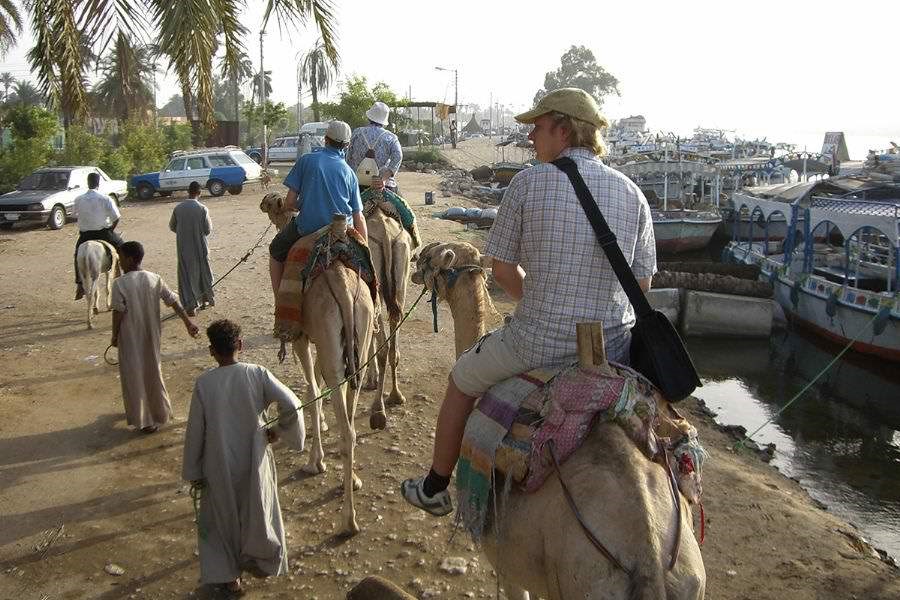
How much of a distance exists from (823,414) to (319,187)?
36.9 ft

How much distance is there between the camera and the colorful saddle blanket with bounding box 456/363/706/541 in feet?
10.2

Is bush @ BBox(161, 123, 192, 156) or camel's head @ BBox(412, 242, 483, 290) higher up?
bush @ BBox(161, 123, 192, 156)

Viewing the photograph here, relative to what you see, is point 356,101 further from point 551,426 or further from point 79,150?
point 551,426

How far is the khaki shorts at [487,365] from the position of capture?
3627 mm

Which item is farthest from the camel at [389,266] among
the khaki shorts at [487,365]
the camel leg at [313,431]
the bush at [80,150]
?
the bush at [80,150]

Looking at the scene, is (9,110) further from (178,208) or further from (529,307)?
(529,307)

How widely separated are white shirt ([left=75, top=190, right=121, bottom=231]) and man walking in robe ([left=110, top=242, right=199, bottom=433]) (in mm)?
5108

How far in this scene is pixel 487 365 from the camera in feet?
12.2

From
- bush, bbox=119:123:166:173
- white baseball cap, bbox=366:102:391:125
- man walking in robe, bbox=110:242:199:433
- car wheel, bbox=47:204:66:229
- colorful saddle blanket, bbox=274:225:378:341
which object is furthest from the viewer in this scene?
bush, bbox=119:123:166:173

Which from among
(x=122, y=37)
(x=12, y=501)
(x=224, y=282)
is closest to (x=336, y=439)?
(x=12, y=501)

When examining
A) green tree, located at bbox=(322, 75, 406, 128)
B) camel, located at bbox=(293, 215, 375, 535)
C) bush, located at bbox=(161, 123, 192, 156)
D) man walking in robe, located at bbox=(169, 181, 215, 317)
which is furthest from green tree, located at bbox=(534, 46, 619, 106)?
camel, located at bbox=(293, 215, 375, 535)

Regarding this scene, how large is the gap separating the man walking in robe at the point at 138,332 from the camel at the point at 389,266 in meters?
2.11

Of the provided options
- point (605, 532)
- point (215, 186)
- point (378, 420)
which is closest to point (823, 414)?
point (378, 420)

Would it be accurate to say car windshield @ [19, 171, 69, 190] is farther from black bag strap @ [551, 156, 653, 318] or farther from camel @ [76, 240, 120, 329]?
black bag strap @ [551, 156, 653, 318]
